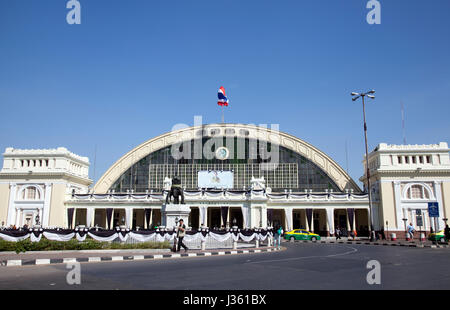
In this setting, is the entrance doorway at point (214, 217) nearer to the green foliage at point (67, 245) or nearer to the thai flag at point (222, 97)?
the thai flag at point (222, 97)

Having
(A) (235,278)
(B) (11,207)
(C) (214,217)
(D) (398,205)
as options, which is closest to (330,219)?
(D) (398,205)

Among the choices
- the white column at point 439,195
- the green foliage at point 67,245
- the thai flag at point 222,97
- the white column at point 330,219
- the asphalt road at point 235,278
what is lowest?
the asphalt road at point 235,278

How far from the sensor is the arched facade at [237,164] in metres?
67.9

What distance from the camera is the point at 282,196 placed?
6203 cm

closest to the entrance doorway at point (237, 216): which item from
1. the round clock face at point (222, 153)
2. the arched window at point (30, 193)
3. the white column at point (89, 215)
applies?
the round clock face at point (222, 153)

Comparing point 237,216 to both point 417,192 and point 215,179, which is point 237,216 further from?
point 417,192

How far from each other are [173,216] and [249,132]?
43.1m

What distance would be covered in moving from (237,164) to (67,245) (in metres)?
47.3

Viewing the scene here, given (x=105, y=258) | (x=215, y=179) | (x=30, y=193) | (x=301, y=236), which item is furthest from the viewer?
(x=215, y=179)

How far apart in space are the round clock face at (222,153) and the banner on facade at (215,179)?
3.08m

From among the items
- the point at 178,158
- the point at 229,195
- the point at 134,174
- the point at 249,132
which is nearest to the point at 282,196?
the point at 229,195

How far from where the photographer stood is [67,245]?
23.7 metres

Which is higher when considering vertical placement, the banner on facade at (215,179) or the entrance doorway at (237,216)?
the banner on facade at (215,179)
